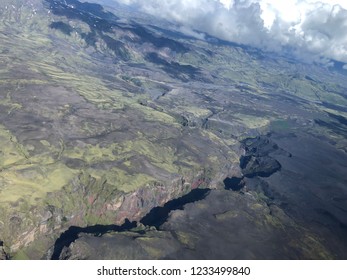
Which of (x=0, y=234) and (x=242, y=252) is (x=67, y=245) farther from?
(x=242, y=252)

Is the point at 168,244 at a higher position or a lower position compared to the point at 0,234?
higher

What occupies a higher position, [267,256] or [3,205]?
[267,256]
